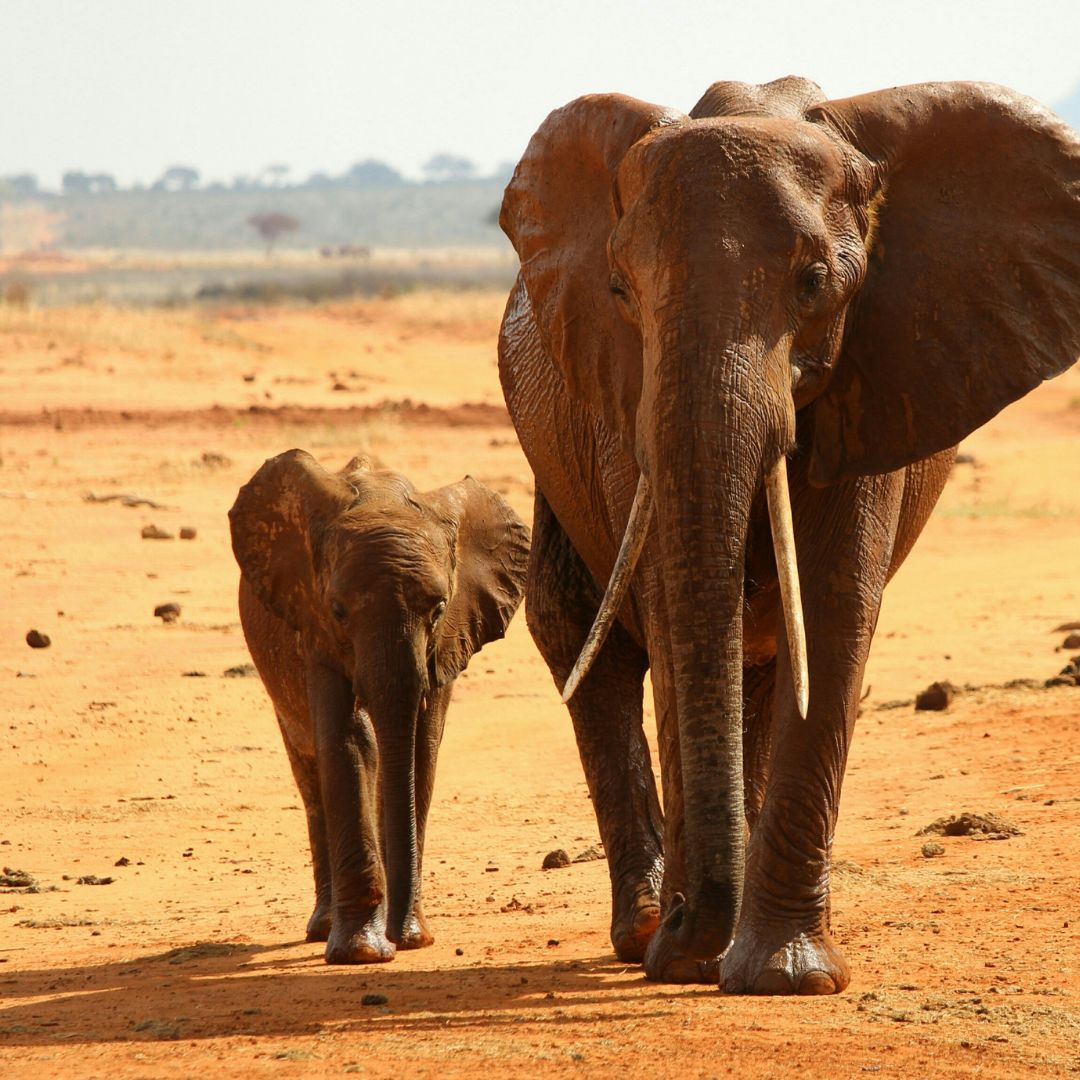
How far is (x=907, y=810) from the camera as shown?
7.57 metres

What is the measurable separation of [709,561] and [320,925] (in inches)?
105

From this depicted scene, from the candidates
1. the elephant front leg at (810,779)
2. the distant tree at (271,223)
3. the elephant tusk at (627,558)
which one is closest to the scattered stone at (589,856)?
the elephant front leg at (810,779)

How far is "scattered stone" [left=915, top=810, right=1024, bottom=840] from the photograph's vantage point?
6598 mm

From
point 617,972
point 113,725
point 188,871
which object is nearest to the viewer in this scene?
point 617,972

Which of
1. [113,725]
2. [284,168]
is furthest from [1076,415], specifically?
[284,168]

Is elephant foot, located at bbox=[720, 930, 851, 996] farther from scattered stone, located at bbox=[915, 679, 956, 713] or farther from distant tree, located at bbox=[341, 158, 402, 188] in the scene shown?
distant tree, located at bbox=[341, 158, 402, 188]

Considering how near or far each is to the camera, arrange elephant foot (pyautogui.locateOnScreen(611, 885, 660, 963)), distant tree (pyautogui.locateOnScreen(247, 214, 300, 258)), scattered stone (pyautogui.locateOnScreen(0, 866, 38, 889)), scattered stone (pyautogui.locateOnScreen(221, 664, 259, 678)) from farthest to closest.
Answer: distant tree (pyautogui.locateOnScreen(247, 214, 300, 258)) → scattered stone (pyautogui.locateOnScreen(221, 664, 259, 678)) → scattered stone (pyautogui.locateOnScreen(0, 866, 38, 889)) → elephant foot (pyautogui.locateOnScreen(611, 885, 660, 963))

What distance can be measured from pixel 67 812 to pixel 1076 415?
23.3 m

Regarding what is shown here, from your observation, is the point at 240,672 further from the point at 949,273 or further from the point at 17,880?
the point at 949,273

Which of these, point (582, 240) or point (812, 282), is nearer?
point (812, 282)

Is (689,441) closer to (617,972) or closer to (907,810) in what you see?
(617,972)

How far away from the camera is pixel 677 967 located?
15.1 ft

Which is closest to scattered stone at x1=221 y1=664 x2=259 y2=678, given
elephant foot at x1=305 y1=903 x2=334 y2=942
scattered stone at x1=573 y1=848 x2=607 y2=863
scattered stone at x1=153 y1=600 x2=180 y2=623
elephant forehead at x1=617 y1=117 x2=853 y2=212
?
scattered stone at x1=153 y1=600 x2=180 y2=623

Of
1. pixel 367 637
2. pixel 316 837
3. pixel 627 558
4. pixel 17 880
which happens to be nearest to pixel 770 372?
pixel 627 558
